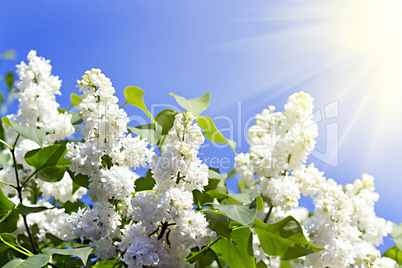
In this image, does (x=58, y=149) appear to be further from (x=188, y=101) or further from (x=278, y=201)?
(x=278, y=201)

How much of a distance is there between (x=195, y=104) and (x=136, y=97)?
21 cm

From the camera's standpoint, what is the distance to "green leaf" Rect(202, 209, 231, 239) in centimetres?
115

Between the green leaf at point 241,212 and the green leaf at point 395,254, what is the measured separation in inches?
35.4

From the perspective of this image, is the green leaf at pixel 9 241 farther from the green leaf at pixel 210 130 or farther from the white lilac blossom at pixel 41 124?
the green leaf at pixel 210 130

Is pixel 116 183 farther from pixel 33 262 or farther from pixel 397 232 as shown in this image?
pixel 397 232

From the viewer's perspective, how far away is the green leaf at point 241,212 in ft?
3.41

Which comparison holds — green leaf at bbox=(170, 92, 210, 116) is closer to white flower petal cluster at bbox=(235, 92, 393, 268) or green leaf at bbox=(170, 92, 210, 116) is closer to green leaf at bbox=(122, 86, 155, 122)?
green leaf at bbox=(122, 86, 155, 122)

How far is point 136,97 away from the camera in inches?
54.9

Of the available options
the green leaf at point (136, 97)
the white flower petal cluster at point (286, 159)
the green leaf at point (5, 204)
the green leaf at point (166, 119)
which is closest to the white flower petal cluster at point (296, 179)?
the white flower petal cluster at point (286, 159)

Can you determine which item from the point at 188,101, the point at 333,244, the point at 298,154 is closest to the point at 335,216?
the point at 333,244

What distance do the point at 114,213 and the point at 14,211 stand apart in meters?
0.35

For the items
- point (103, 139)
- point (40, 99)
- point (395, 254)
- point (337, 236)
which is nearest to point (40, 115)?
point (40, 99)

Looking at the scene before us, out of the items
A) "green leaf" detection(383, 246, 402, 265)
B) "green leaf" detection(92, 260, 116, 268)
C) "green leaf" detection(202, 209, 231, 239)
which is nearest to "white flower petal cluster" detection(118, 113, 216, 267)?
"green leaf" detection(202, 209, 231, 239)

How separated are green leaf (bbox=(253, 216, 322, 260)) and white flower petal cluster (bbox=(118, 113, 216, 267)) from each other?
7.1 inches
